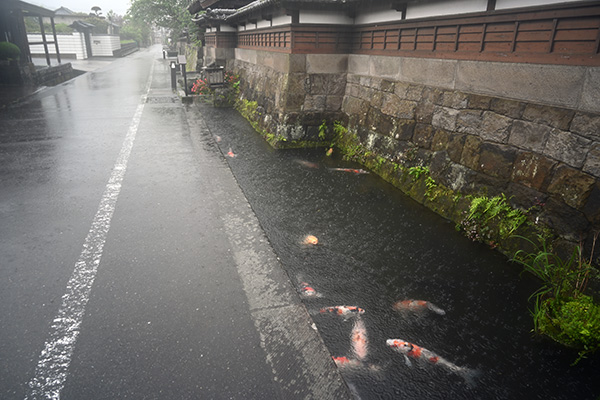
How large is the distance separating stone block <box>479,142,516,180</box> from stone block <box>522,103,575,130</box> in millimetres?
424

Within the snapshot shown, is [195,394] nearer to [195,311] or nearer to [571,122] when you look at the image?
[195,311]

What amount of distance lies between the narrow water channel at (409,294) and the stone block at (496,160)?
883mm

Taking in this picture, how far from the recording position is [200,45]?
2252 cm

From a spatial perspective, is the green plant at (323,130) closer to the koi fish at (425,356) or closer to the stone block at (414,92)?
the stone block at (414,92)

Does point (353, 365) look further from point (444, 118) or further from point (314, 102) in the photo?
point (314, 102)

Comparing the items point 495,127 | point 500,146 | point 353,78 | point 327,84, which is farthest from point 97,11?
point 500,146

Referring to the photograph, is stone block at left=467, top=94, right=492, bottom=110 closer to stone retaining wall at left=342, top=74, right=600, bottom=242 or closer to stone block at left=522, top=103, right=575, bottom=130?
stone retaining wall at left=342, top=74, right=600, bottom=242

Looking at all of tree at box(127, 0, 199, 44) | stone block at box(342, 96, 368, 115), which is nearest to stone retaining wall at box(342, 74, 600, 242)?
stone block at box(342, 96, 368, 115)

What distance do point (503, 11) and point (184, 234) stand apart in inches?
181

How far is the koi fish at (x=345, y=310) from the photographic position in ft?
10.4

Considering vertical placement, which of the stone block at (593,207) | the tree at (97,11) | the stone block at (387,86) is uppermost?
the tree at (97,11)

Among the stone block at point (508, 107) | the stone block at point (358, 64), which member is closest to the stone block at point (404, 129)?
the stone block at point (508, 107)

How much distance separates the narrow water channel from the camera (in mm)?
2553

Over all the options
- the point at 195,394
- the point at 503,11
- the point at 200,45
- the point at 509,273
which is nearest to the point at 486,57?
the point at 503,11
